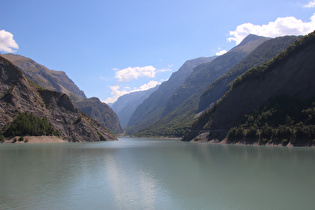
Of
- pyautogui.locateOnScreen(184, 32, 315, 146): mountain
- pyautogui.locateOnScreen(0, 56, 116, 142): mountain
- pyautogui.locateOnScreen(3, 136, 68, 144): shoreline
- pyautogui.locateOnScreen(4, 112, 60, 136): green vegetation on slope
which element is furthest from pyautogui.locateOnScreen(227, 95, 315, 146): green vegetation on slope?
pyautogui.locateOnScreen(4, 112, 60, 136): green vegetation on slope

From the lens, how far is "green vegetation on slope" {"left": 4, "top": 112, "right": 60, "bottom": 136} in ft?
343

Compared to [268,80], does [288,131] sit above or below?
below

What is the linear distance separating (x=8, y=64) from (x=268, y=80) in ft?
444

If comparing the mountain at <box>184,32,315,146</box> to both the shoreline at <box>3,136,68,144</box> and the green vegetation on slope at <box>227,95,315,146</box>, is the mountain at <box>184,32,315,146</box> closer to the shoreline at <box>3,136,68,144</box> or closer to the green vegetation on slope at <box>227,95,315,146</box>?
the green vegetation on slope at <box>227,95,315,146</box>

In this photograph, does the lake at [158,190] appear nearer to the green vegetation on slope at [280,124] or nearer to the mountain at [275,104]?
the green vegetation on slope at [280,124]

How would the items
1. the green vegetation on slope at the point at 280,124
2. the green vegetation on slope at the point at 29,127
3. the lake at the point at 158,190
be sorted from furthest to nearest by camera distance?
1. the green vegetation on slope at the point at 29,127
2. the green vegetation on slope at the point at 280,124
3. the lake at the point at 158,190

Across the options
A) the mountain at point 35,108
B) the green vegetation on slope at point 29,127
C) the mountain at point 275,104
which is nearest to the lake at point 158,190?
the mountain at point 275,104

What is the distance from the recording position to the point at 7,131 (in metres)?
104

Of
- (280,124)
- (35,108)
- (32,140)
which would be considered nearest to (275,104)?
(280,124)

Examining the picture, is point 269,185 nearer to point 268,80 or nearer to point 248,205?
point 248,205

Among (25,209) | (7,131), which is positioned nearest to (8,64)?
(7,131)

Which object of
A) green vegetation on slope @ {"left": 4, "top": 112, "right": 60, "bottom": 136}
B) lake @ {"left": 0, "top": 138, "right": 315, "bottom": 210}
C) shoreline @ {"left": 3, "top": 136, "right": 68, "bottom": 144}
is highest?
green vegetation on slope @ {"left": 4, "top": 112, "right": 60, "bottom": 136}

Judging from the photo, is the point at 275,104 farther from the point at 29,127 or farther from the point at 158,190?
the point at 29,127

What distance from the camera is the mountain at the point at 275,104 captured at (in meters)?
85.5
